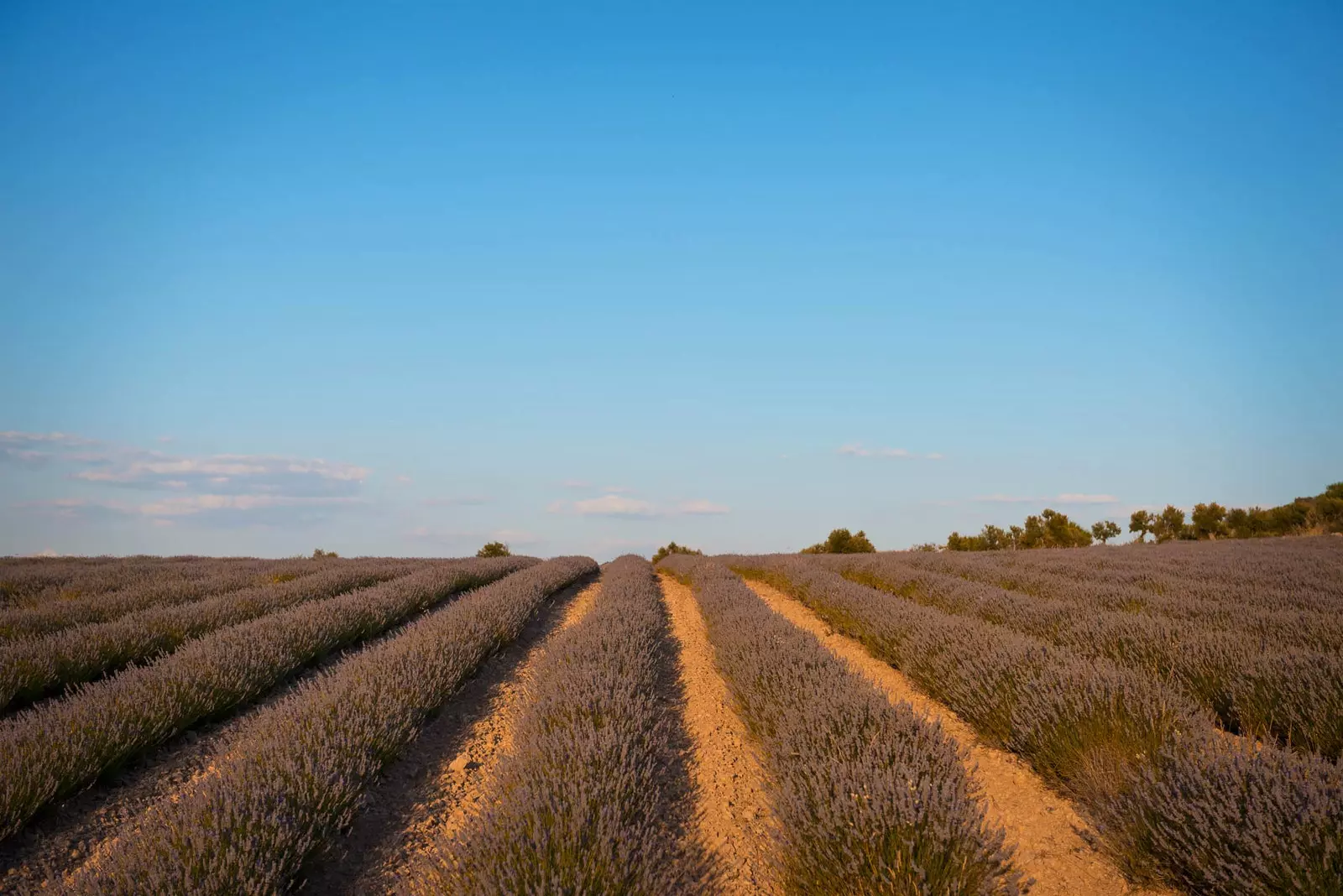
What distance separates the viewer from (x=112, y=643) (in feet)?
20.9

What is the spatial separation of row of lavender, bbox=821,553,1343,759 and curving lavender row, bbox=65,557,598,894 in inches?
204

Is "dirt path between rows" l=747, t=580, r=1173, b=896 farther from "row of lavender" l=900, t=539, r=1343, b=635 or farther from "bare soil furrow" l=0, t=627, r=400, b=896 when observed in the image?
"bare soil furrow" l=0, t=627, r=400, b=896

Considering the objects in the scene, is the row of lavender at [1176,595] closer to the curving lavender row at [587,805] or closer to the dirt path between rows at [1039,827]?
the dirt path between rows at [1039,827]

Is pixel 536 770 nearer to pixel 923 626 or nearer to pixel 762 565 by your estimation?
pixel 923 626

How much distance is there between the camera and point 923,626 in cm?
603

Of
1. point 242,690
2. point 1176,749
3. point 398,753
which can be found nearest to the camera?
point 1176,749

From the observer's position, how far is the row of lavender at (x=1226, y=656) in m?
3.80

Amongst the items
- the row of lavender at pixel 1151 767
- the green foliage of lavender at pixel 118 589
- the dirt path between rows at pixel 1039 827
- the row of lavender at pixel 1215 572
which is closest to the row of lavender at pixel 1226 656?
the row of lavender at pixel 1151 767

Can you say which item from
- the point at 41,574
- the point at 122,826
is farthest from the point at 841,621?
the point at 41,574

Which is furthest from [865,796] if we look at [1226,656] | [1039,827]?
[1226,656]

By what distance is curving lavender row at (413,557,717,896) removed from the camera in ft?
7.91

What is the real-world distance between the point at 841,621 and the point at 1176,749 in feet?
17.1

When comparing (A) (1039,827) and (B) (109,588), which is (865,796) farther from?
(B) (109,588)

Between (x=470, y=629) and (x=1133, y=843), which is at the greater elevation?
(x=470, y=629)
